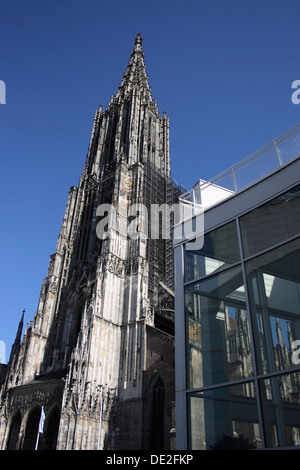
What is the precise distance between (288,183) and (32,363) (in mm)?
27985

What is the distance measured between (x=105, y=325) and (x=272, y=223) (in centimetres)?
1981

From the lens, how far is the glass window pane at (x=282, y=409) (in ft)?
26.8

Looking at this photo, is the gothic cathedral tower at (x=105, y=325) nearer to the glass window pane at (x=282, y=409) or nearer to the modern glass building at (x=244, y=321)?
the modern glass building at (x=244, y=321)

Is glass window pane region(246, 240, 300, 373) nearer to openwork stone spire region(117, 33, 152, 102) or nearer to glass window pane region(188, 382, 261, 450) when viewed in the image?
glass window pane region(188, 382, 261, 450)

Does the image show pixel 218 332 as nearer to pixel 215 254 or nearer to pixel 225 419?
pixel 225 419

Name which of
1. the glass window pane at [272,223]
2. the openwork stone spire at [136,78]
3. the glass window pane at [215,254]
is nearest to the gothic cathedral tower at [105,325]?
the openwork stone spire at [136,78]

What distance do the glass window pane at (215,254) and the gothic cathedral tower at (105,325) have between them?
11.5 m

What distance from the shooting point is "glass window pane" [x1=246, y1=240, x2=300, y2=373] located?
353 inches

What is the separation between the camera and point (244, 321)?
32.9 ft

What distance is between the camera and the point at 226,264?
11203 millimetres

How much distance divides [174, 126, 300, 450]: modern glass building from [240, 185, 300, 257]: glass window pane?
0.03 meters

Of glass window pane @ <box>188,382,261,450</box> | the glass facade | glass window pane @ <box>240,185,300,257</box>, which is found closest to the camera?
the glass facade

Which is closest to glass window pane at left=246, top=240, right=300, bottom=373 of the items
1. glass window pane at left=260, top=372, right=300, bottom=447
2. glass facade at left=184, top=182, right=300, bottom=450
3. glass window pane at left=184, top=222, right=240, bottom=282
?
glass facade at left=184, top=182, right=300, bottom=450

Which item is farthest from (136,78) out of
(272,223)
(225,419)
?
(225,419)
